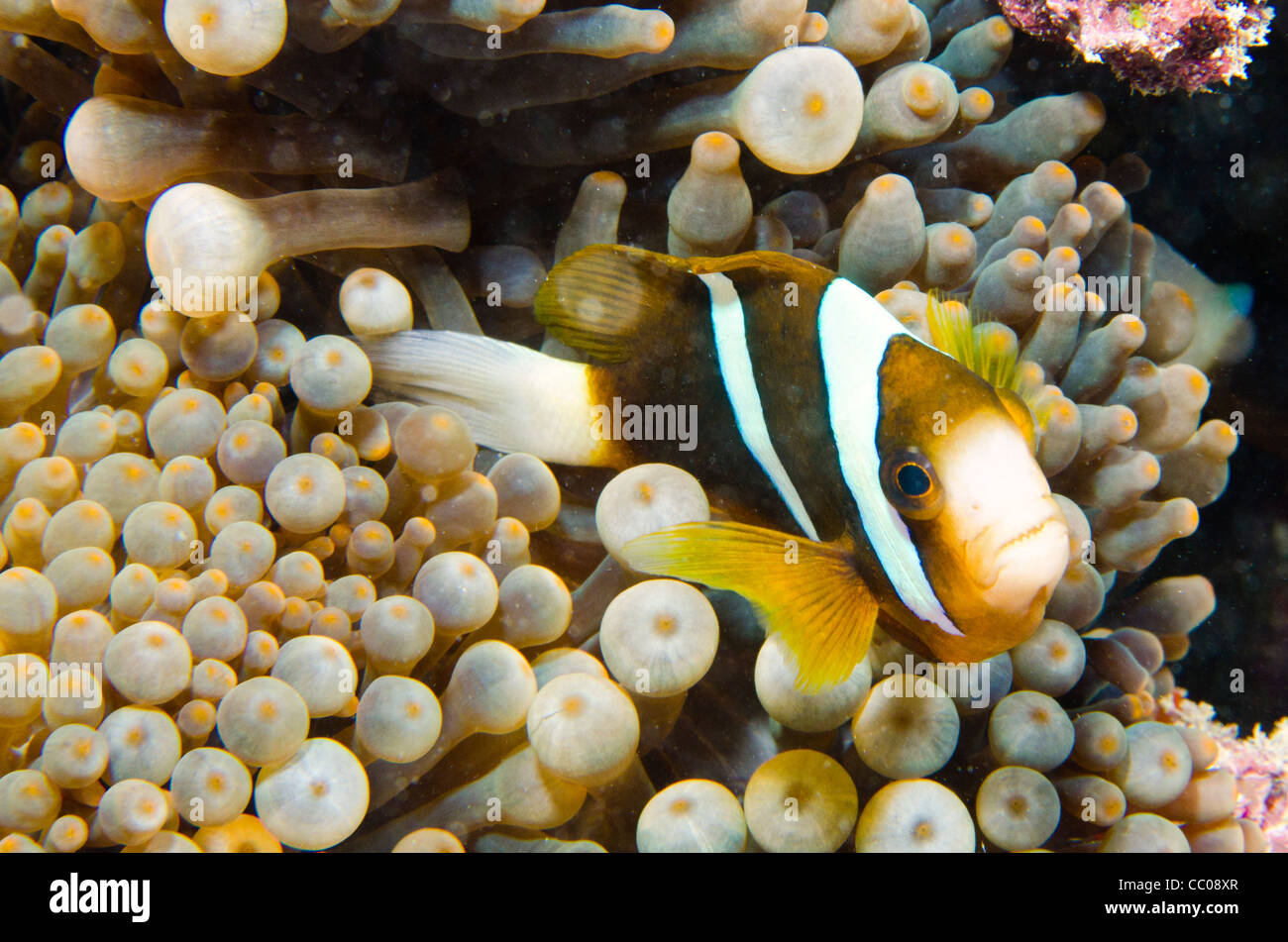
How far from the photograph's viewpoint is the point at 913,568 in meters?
0.92

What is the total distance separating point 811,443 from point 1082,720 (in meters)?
0.49

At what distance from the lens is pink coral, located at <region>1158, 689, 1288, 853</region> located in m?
1.52

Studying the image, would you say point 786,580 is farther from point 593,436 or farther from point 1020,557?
point 593,436

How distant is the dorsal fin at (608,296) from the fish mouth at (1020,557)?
545 mm

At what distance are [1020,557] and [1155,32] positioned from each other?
1.15 m

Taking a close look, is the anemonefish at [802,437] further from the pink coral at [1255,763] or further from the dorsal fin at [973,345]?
the pink coral at [1255,763]

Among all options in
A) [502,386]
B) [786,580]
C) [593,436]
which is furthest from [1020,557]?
[502,386]

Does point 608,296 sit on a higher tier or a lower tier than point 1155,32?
lower

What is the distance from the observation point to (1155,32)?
4.78ft

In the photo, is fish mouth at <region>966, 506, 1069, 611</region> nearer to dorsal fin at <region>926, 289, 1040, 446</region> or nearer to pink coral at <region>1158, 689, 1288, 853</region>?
dorsal fin at <region>926, 289, 1040, 446</region>

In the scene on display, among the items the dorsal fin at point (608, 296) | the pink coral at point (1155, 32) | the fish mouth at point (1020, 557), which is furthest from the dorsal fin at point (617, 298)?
the pink coral at point (1155, 32)

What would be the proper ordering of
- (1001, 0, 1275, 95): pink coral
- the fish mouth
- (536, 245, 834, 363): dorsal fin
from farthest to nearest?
(1001, 0, 1275, 95): pink coral → (536, 245, 834, 363): dorsal fin → the fish mouth

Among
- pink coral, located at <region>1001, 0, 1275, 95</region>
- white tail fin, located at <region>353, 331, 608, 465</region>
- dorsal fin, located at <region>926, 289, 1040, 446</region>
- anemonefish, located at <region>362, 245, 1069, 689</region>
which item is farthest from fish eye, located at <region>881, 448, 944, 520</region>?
pink coral, located at <region>1001, 0, 1275, 95</region>

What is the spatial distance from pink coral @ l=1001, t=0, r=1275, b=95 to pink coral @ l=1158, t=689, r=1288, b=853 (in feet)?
3.73
